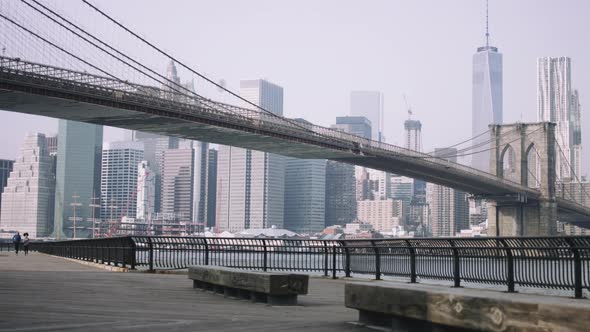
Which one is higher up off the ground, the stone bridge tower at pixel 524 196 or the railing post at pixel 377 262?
the stone bridge tower at pixel 524 196

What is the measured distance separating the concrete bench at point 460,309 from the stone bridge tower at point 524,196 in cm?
9376

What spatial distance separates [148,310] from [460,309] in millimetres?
4370

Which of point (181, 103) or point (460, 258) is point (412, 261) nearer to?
point (460, 258)

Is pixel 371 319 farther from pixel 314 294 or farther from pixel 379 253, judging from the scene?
pixel 379 253

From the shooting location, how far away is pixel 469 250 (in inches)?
640

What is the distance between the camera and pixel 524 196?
10162 centimetres

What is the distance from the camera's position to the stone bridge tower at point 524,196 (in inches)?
4038

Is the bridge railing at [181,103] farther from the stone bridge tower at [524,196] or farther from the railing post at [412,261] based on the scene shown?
the railing post at [412,261]

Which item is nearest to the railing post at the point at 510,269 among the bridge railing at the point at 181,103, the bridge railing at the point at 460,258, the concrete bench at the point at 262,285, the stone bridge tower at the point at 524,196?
the bridge railing at the point at 460,258

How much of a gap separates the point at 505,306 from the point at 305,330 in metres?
2.46

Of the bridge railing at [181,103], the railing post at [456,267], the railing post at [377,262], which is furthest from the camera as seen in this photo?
the bridge railing at [181,103]

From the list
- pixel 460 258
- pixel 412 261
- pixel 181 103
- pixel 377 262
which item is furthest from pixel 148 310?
pixel 181 103

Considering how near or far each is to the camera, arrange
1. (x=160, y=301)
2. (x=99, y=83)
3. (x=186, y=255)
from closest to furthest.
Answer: (x=160, y=301) < (x=186, y=255) < (x=99, y=83)

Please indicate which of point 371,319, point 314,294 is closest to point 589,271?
point 314,294
